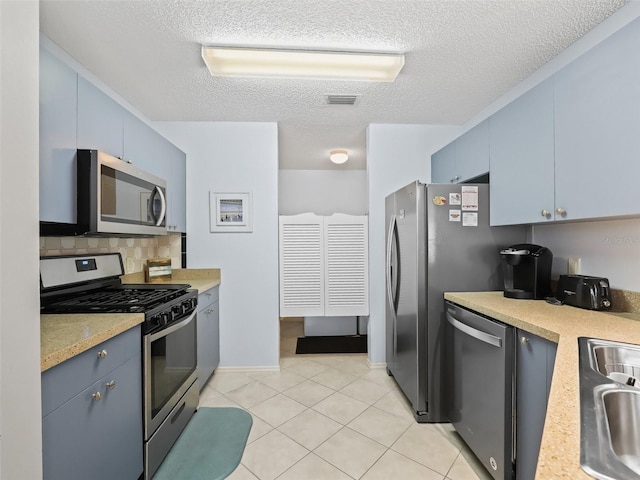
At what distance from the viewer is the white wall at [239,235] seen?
2898 millimetres

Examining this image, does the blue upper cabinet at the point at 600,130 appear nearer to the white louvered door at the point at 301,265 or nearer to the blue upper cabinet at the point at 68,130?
the white louvered door at the point at 301,265

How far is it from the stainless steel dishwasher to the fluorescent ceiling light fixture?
1598mm

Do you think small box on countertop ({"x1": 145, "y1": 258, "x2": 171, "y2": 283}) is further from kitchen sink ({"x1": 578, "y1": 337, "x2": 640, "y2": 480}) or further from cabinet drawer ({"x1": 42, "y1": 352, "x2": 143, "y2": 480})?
kitchen sink ({"x1": 578, "y1": 337, "x2": 640, "y2": 480})

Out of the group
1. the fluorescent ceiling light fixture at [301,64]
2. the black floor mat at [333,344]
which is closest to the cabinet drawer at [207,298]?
the black floor mat at [333,344]

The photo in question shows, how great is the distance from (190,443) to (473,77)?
3.07 meters

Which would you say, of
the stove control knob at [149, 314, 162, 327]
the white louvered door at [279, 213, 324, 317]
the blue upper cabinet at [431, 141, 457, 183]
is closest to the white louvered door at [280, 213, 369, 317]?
the white louvered door at [279, 213, 324, 317]

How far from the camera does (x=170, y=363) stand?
1739 millimetres

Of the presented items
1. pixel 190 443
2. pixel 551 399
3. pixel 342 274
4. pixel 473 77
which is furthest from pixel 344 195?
pixel 551 399

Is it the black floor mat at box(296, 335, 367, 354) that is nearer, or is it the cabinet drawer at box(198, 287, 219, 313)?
the cabinet drawer at box(198, 287, 219, 313)

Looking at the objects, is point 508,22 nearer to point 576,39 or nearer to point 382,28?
point 576,39

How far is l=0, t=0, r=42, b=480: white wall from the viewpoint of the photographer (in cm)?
71

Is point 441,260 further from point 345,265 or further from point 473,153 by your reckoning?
point 345,265

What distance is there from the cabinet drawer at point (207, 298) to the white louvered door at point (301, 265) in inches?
26.8

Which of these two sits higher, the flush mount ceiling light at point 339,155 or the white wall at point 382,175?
the flush mount ceiling light at point 339,155
